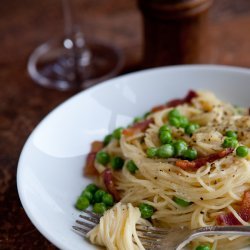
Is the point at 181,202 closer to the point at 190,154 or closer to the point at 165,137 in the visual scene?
the point at 190,154

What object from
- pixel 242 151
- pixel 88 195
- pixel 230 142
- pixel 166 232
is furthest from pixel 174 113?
pixel 166 232

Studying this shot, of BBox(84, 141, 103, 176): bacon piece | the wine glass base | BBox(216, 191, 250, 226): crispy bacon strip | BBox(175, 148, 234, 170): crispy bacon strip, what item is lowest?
the wine glass base

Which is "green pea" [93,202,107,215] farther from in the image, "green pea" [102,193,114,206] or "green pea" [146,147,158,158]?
"green pea" [146,147,158,158]

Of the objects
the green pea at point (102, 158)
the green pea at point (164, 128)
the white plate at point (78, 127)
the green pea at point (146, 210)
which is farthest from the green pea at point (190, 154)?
the white plate at point (78, 127)

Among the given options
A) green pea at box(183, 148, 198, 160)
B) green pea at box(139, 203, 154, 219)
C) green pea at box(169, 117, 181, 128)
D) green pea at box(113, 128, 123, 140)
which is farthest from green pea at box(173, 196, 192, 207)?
green pea at box(113, 128, 123, 140)

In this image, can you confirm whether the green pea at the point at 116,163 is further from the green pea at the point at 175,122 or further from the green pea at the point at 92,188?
the green pea at the point at 175,122

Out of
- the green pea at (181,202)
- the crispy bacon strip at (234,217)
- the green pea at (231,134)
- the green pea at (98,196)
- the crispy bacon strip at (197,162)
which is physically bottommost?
the green pea at (98,196)
